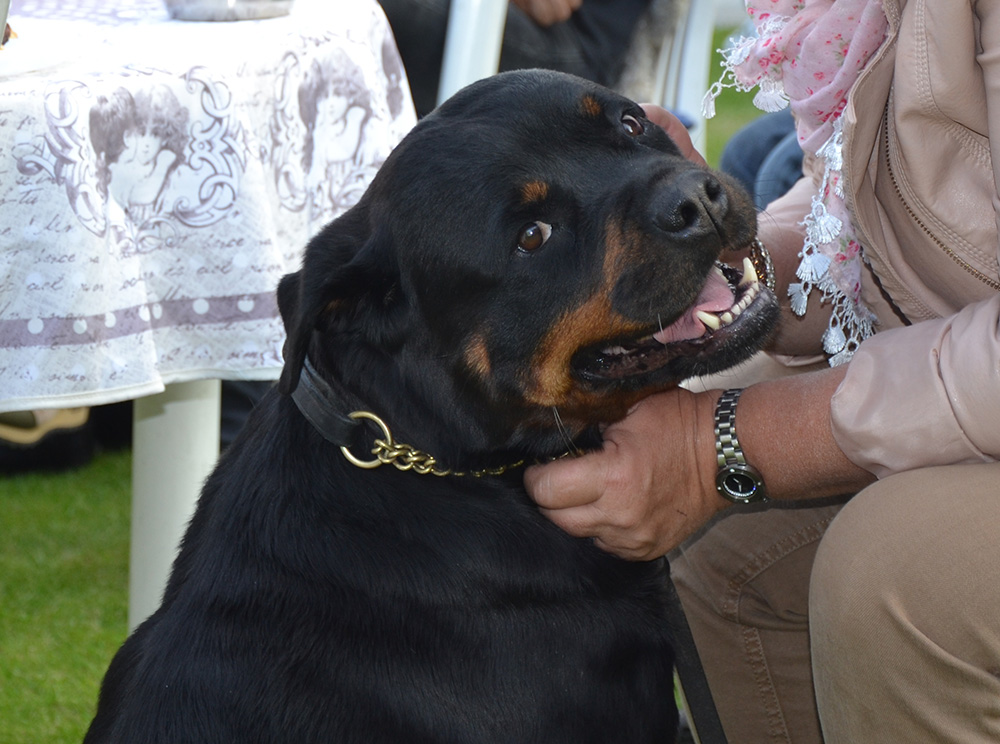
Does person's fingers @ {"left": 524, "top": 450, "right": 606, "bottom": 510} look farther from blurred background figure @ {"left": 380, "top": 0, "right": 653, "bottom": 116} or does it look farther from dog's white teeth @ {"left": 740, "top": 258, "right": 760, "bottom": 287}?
blurred background figure @ {"left": 380, "top": 0, "right": 653, "bottom": 116}

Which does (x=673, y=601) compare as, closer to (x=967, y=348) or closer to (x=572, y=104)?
(x=967, y=348)

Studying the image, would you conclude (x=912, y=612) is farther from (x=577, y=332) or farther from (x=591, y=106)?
(x=591, y=106)

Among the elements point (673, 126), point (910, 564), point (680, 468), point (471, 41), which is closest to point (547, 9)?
point (471, 41)

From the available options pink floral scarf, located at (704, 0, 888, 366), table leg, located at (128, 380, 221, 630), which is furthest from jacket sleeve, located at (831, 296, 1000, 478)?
table leg, located at (128, 380, 221, 630)

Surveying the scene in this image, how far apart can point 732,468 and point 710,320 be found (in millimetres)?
264

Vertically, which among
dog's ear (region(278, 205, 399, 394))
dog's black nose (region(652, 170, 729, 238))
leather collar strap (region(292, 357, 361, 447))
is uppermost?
dog's black nose (region(652, 170, 729, 238))

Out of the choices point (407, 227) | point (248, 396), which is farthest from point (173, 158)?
point (248, 396)

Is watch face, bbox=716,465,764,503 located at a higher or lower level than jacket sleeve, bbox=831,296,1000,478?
lower

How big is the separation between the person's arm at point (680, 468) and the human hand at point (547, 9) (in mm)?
3025

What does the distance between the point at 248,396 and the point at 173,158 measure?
7.73 ft

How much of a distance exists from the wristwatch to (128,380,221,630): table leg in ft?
4.19

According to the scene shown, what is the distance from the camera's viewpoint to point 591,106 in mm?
2074

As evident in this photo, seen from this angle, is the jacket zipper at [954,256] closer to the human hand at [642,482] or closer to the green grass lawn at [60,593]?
the human hand at [642,482]

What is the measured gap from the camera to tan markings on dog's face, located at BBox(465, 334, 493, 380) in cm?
199
